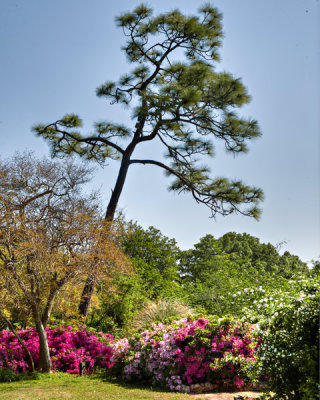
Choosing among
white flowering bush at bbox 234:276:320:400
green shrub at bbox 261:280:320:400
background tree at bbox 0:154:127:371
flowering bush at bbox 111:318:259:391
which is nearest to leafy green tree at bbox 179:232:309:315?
flowering bush at bbox 111:318:259:391

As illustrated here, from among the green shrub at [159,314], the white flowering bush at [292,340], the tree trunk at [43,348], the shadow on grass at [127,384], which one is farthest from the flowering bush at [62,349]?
the white flowering bush at [292,340]

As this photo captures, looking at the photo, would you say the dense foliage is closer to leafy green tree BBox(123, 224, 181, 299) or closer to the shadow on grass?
the shadow on grass

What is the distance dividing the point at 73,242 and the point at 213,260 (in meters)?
15.6

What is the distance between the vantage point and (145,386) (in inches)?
248

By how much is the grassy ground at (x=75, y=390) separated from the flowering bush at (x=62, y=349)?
768mm

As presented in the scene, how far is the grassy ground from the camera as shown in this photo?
527 centimetres

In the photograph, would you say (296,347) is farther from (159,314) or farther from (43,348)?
(159,314)

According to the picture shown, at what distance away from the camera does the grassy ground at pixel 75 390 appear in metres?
5.27

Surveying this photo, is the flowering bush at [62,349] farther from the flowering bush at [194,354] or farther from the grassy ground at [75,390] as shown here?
the flowering bush at [194,354]

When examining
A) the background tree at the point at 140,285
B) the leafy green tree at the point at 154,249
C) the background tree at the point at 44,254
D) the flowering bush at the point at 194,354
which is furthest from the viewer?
the leafy green tree at the point at 154,249

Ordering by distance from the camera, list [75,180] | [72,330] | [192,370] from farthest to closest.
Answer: [75,180]
[72,330]
[192,370]

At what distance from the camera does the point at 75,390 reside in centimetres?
588

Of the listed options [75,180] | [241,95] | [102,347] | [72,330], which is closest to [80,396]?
[102,347]

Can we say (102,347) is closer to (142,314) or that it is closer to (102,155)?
(142,314)
